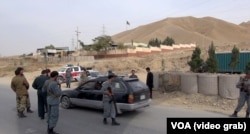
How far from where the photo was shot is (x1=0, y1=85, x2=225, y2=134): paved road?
9070mm

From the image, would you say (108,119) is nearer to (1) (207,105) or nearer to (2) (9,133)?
(2) (9,133)

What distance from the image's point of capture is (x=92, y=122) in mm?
10148

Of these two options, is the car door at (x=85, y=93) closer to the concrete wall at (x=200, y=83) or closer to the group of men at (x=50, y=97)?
the group of men at (x=50, y=97)

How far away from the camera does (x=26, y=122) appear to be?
34.3 ft

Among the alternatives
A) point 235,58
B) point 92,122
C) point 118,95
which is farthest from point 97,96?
point 235,58

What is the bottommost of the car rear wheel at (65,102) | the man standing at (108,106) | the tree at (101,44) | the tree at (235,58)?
the car rear wheel at (65,102)

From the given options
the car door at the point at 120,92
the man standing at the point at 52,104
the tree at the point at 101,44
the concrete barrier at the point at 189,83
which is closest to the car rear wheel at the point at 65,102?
the car door at the point at 120,92

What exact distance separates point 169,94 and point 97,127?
7.07 meters

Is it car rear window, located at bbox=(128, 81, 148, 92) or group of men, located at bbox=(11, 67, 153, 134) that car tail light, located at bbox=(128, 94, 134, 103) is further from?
group of men, located at bbox=(11, 67, 153, 134)

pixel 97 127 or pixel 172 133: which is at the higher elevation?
pixel 172 133

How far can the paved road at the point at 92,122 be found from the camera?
9070 millimetres

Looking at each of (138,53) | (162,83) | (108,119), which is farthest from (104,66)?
(108,119)

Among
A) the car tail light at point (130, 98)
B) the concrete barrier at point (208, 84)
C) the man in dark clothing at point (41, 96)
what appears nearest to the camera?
the car tail light at point (130, 98)

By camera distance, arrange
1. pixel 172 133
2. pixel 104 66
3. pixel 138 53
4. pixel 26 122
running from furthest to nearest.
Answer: pixel 138 53 < pixel 104 66 < pixel 26 122 < pixel 172 133
